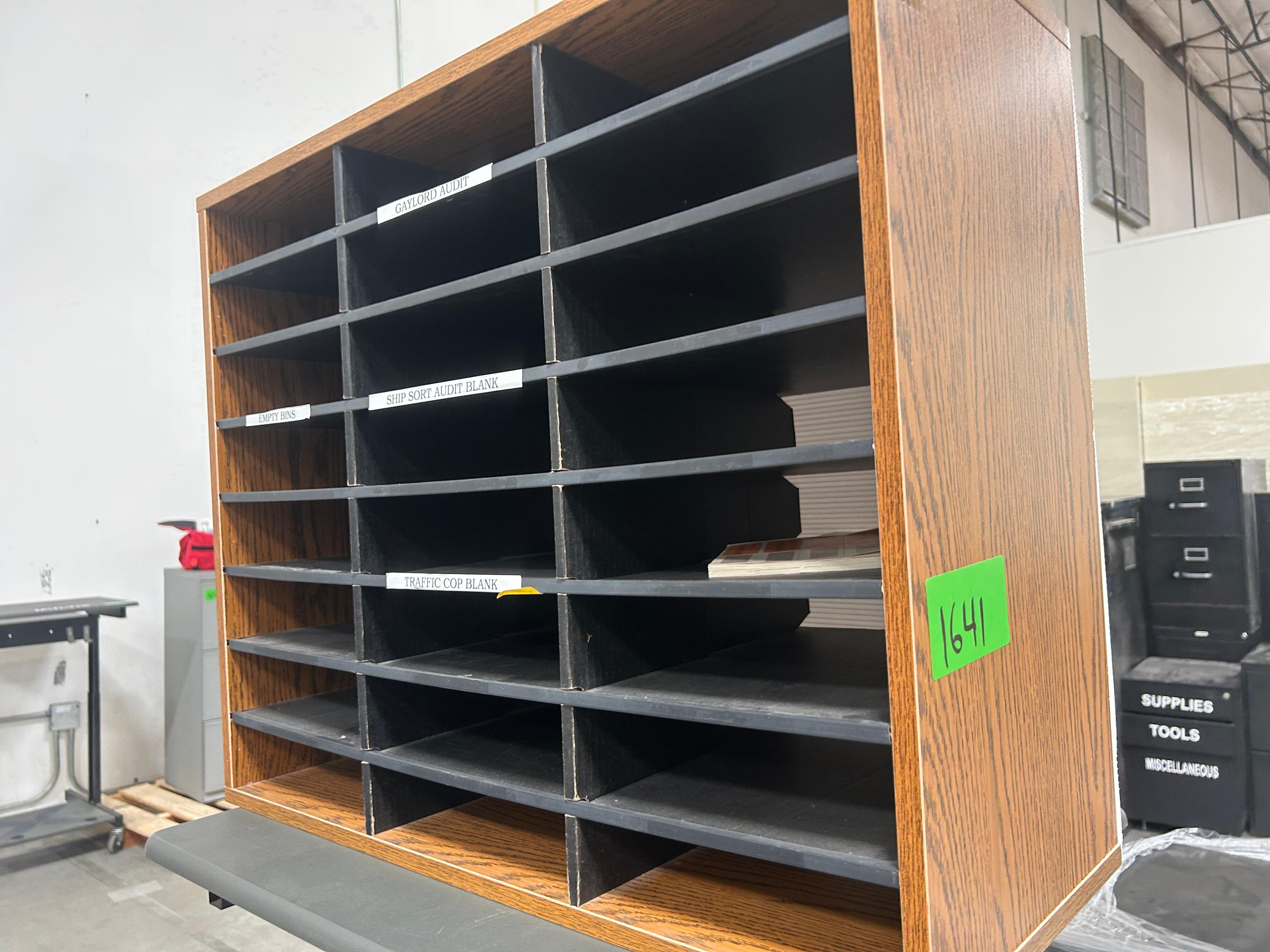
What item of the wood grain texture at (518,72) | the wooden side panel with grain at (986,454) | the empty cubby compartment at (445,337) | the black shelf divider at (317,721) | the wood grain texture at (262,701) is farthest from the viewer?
the wood grain texture at (262,701)

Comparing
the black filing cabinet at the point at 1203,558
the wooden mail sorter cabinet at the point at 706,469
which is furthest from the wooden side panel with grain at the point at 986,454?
the black filing cabinet at the point at 1203,558

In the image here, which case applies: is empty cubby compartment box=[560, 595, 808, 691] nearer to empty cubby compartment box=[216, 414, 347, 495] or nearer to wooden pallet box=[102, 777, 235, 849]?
empty cubby compartment box=[216, 414, 347, 495]

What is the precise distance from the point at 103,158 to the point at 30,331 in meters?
0.81

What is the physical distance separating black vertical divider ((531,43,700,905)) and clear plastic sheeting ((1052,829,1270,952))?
1.35m

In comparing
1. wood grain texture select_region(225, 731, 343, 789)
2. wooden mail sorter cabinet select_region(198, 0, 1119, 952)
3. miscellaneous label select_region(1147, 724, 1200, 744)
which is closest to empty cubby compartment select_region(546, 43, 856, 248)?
wooden mail sorter cabinet select_region(198, 0, 1119, 952)

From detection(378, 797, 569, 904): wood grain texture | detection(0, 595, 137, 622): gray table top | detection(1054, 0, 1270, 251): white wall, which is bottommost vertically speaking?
detection(378, 797, 569, 904): wood grain texture

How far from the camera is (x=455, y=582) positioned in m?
1.14

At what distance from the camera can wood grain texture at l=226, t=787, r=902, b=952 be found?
36.6 inches

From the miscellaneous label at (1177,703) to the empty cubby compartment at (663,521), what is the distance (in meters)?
2.61

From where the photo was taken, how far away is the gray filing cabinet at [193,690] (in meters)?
3.50

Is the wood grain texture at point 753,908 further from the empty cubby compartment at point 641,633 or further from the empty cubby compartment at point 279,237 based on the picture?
the empty cubby compartment at point 279,237

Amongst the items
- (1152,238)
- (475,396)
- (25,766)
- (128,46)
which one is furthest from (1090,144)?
(25,766)

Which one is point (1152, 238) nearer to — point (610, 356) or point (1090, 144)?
point (1090, 144)

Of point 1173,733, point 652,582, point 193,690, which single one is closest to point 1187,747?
point 1173,733
